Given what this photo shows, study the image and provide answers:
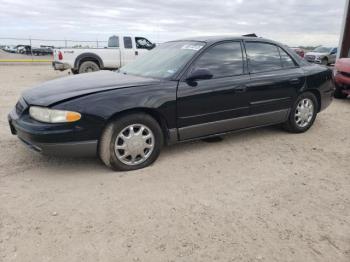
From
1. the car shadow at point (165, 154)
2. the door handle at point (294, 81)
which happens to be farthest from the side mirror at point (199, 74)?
the door handle at point (294, 81)

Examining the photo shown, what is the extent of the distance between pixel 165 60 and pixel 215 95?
865mm

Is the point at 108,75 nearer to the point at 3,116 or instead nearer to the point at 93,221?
the point at 93,221

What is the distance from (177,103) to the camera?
3975 millimetres

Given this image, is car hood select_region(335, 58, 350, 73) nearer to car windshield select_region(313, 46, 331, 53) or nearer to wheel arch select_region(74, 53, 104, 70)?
wheel arch select_region(74, 53, 104, 70)

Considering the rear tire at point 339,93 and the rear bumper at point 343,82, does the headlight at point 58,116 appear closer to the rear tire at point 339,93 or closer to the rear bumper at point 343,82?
the rear bumper at point 343,82

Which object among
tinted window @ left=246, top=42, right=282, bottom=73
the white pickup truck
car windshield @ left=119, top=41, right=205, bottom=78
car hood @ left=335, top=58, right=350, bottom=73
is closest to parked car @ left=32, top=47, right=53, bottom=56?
the white pickup truck

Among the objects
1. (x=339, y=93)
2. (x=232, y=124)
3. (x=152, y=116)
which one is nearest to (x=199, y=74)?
(x=152, y=116)

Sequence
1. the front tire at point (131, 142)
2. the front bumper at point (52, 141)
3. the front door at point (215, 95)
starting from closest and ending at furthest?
the front bumper at point (52, 141)
the front tire at point (131, 142)
the front door at point (215, 95)

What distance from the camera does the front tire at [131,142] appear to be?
11.9ft

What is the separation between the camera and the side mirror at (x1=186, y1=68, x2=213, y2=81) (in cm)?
396

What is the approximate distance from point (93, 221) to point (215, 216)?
1075 mm

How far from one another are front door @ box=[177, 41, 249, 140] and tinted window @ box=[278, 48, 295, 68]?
A: 2.85 ft

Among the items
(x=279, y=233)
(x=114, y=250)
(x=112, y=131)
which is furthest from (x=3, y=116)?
(x=279, y=233)

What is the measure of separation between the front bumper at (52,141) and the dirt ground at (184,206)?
0.33 m
